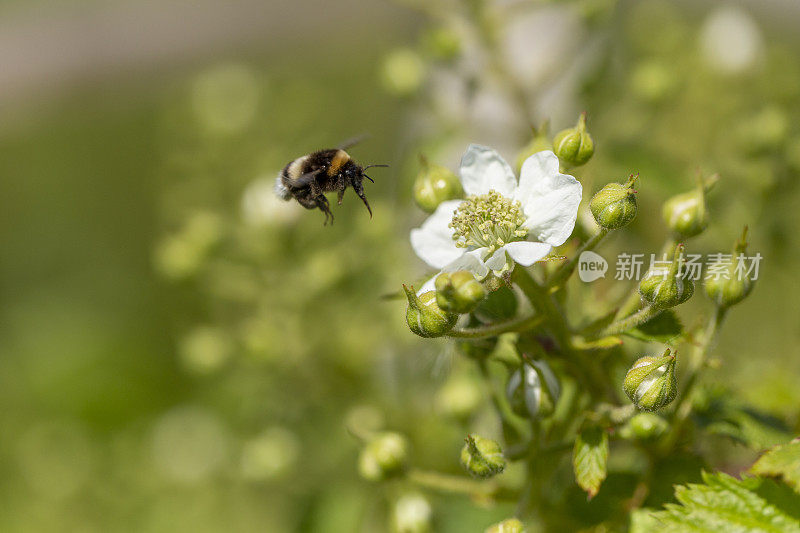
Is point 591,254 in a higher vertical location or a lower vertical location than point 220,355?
higher

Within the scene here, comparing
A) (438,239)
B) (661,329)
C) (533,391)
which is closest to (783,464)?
(661,329)

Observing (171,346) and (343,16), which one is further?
(343,16)

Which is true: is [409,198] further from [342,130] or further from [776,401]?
[342,130]

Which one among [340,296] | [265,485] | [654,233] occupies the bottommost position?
[265,485]

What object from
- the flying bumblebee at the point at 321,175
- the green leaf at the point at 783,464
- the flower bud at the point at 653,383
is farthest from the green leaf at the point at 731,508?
the flying bumblebee at the point at 321,175

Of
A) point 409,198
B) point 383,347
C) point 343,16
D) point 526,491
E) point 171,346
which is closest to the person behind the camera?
point 526,491

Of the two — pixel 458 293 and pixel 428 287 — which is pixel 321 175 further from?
pixel 458 293

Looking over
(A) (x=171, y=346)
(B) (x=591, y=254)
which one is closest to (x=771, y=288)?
(B) (x=591, y=254)

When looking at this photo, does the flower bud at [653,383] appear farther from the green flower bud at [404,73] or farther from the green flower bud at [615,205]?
the green flower bud at [404,73]

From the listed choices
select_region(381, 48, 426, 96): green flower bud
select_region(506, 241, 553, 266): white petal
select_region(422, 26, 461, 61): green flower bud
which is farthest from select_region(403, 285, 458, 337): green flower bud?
select_region(381, 48, 426, 96): green flower bud
